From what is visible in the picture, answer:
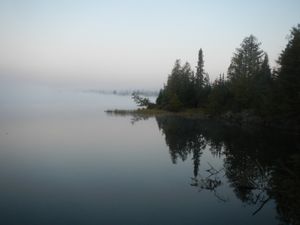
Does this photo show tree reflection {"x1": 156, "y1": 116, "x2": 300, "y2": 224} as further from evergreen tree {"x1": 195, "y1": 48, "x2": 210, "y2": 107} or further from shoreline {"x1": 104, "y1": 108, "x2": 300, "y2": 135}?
evergreen tree {"x1": 195, "y1": 48, "x2": 210, "y2": 107}

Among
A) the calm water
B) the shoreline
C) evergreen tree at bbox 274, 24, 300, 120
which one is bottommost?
the calm water

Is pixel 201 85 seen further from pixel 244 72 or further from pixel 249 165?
pixel 249 165

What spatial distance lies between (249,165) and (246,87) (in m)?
33.7

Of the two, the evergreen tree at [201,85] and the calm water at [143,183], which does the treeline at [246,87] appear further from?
the calm water at [143,183]

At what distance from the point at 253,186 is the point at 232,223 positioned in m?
4.39

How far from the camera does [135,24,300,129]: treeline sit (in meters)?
32.0

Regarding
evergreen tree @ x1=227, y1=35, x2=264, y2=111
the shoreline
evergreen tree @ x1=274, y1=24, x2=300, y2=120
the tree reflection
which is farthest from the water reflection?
evergreen tree @ x1=227, y1=35, x2=264, y2=111

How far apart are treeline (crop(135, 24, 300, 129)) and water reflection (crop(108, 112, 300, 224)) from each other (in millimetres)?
4653

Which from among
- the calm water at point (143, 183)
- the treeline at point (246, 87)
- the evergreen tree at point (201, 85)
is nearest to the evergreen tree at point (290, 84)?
the treeline at point (246, 87)

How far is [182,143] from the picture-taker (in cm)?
2958

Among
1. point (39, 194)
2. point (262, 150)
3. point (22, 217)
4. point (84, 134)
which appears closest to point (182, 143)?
point (262, 150)

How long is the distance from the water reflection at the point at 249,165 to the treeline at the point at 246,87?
4653 mm

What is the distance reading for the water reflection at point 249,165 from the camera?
1368 cm

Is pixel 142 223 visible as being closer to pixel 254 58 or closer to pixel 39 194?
pixel 39 194
